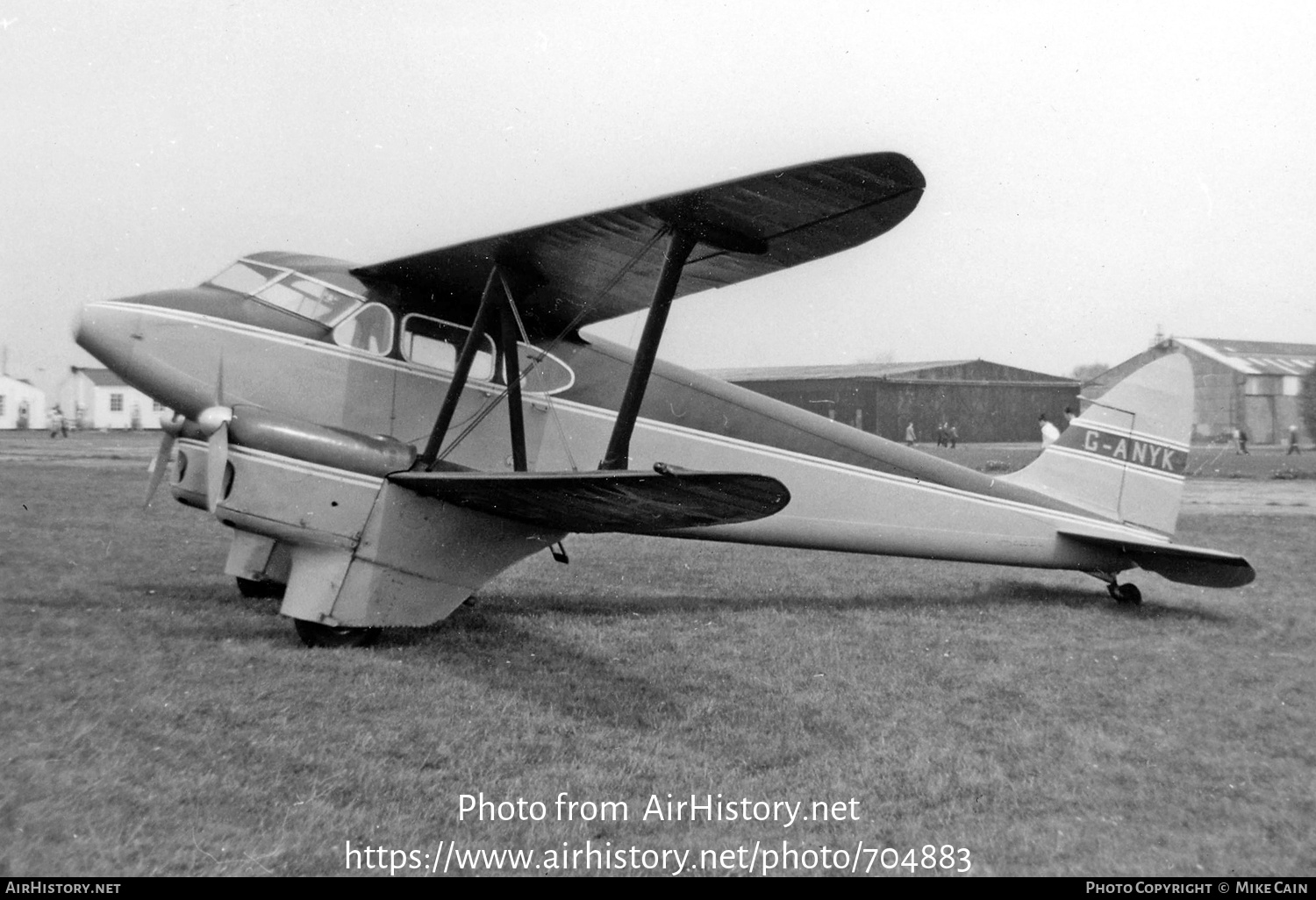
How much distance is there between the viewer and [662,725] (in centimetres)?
484

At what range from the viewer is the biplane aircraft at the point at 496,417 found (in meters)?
5.34

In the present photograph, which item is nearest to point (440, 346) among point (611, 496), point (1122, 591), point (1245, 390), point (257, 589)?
point (611, 496)

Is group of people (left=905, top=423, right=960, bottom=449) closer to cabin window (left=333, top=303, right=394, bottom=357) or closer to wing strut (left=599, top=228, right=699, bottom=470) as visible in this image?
cabin window (left=333, top=303, right=394, bottom=357)

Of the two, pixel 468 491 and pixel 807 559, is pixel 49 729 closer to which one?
pixel 468 491

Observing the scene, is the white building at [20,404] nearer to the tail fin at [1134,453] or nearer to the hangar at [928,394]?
the hangar at [928,394]

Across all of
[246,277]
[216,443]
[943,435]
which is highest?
[246,277]

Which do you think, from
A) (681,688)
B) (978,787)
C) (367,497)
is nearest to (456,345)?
(367,497)

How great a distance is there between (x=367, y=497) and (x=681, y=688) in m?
2.20

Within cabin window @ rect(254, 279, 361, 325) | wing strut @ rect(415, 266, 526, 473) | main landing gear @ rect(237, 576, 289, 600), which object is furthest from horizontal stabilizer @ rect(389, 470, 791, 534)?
main landing gear @ rect(237, 576, 289, 600)

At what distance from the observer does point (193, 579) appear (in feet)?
28.3

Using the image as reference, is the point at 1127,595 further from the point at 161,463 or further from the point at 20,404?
the point at 20,404

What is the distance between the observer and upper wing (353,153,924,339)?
4.82 metres

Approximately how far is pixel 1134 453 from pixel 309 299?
6.75 meters

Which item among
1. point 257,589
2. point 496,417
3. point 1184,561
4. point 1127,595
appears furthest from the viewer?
point 1127,595
